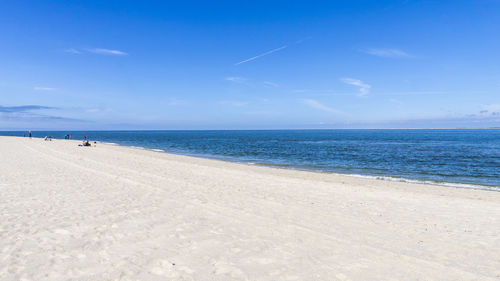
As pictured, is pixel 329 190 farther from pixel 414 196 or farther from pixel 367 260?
pixel 367 260

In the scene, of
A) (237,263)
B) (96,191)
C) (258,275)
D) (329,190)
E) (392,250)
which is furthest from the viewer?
(329,190)

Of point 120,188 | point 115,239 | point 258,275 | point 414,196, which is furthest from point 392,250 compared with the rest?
point 120,188

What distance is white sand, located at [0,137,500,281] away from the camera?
5020 millimetres

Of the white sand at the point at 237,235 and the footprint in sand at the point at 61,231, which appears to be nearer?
the white sand at the point at 237,235

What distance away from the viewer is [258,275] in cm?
486

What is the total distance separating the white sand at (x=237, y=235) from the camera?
16.5 feet

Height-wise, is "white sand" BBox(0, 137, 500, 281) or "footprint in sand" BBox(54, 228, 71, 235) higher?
"footprint in sand" BBox(54, 228, 71, 235)

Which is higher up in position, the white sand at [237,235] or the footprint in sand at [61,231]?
the footprint in sand at [61,231]

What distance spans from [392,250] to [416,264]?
0.71 m

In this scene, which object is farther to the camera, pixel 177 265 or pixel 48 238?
pixel 48 238

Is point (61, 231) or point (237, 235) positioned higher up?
point (61, 231)

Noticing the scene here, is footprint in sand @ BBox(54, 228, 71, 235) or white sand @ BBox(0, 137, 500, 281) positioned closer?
white sand @ BBox(0, 137, 500, 281)

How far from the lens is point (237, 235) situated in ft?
22.2

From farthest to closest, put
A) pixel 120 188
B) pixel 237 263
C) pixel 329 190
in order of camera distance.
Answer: pixel 329 190
pixel 120 188
pixel 237 263
